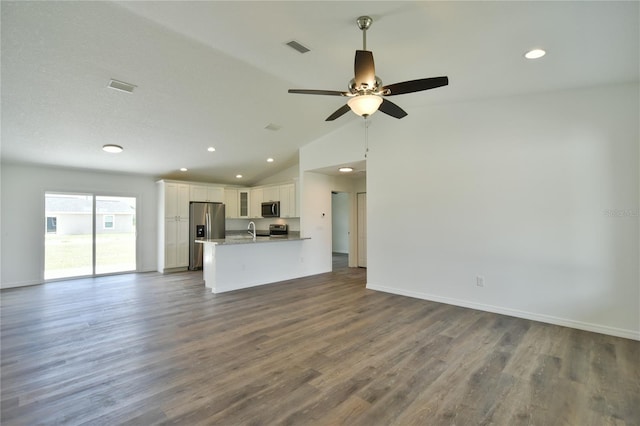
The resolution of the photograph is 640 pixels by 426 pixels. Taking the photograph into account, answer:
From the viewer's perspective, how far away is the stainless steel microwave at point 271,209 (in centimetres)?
786

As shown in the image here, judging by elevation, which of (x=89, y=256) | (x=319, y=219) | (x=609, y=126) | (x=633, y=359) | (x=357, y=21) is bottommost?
(x=633, y=359)

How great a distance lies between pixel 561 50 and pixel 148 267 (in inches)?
339

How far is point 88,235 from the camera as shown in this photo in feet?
21.6

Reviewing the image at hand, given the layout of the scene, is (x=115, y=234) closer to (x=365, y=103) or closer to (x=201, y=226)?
(x=201, y=226)

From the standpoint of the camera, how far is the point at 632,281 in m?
3.24

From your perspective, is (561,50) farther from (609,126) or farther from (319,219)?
(319,219)

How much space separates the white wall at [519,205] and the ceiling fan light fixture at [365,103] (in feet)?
8.16

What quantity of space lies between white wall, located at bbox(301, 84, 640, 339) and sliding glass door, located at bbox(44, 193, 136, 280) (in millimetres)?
6042

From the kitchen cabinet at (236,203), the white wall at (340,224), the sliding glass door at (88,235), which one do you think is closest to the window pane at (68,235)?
the sliding glass door at (88,235)

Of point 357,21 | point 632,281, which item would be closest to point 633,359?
point 632,281

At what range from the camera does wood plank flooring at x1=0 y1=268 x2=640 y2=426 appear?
2.00m

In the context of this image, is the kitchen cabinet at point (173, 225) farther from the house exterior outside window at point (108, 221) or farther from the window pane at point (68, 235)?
the window pane at point (68, 235)

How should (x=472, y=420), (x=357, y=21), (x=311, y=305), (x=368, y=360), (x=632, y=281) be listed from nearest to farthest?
(x=472, y=420)
(x=357, y=21)
(x=368, y=360)
(x=632, y=281)
(x=311, y=305)

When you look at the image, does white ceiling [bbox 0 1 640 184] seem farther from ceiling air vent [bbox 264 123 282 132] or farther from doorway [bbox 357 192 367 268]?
doorway [bbox 357 192 367 268]
